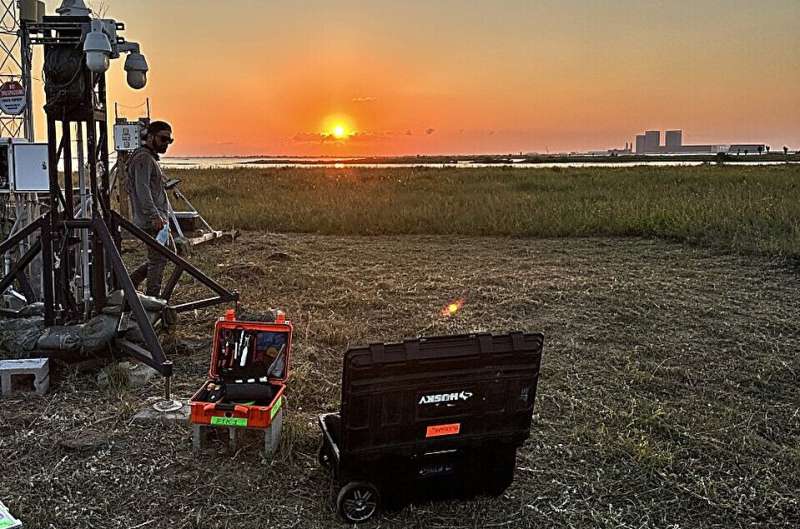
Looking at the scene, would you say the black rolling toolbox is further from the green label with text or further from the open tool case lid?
the open tool case lid

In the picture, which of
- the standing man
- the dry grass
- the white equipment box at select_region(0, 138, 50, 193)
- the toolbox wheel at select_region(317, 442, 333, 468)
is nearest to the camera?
the dry grass

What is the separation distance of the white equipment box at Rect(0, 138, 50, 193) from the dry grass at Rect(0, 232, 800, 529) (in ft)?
7.48

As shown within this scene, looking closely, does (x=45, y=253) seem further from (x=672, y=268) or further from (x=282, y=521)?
(x=672, y=268)

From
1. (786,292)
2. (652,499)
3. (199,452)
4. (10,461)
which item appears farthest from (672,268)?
(10,461)

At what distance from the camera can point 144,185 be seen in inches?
241

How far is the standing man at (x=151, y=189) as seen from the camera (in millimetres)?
5871

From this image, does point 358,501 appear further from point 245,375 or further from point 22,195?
point 22,195

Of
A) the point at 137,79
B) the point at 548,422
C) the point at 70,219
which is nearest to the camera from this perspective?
the point at 548,422

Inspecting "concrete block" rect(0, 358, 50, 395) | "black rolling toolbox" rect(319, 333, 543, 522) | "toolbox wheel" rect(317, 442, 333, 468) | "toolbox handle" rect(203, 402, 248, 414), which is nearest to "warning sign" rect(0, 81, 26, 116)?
"concrete block" rect(0, 358, 50, 395)

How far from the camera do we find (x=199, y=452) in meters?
3.52

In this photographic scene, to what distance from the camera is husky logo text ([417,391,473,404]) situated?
281cm

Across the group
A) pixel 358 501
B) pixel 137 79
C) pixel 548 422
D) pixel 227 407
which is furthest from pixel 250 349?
pixel 137 79

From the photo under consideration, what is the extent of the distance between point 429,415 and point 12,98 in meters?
8.75

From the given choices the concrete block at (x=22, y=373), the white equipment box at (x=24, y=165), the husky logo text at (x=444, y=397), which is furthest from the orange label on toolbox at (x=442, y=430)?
the white equipment box at (x=24, y=165)
